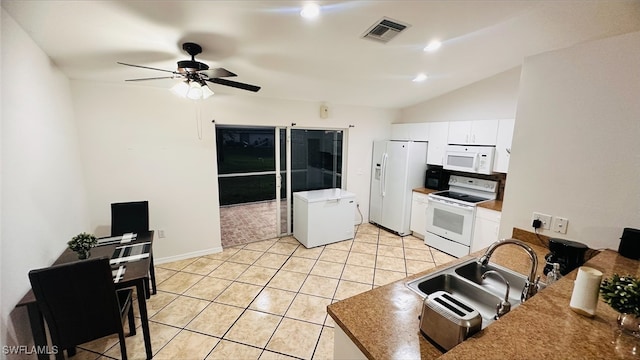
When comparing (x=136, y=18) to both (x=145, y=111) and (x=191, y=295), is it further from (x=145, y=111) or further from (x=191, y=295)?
(x=191, y=295)

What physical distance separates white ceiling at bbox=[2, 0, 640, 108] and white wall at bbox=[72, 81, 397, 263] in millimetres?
294

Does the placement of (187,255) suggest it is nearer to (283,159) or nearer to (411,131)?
(283,159)

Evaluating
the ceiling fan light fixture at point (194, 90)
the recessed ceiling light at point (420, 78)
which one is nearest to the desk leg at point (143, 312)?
the ceiling fan light fixture at point (194, 90)

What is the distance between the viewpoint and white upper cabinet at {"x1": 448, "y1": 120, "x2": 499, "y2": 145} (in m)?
3.56

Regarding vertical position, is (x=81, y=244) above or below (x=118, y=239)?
above

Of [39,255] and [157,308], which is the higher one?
[39,255]

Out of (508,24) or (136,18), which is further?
(508,24)

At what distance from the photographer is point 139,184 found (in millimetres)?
3244

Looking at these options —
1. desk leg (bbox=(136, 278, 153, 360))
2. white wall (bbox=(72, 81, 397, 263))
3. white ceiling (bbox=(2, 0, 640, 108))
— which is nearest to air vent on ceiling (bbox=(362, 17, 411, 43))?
white ceiling (bbox=(2, 0, 640, 108))

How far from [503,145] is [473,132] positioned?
46cm

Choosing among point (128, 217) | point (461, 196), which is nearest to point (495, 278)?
point (461, 196)

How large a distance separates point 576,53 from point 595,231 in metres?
1.24

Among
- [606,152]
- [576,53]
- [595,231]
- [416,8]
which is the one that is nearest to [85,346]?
[416,8]

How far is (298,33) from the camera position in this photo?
2.09 meters
